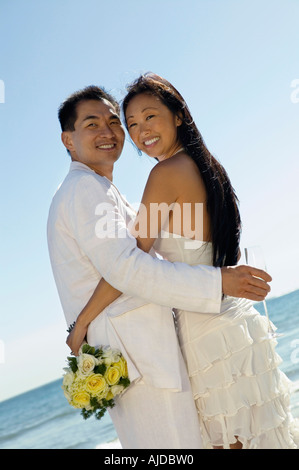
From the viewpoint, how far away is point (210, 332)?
3389 millimetres

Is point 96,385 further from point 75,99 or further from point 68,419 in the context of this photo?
point 68,419

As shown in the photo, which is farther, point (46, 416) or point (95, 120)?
point (46, 416)

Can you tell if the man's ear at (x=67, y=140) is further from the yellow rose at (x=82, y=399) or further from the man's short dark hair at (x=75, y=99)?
the yellow rose at (x=82, y=399)

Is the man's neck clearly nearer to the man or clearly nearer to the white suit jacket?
the white suit jacket

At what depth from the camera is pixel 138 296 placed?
10.3 feet

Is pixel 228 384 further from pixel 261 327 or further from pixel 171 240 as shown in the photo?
pixel 171 240

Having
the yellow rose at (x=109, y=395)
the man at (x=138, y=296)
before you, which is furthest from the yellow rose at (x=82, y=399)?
the man at (x=138, y=296)

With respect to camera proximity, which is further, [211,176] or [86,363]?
[211,176]

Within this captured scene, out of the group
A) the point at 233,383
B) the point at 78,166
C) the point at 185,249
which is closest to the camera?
the point at 233,383

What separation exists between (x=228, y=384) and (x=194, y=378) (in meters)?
0.20

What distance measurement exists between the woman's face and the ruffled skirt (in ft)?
3.67

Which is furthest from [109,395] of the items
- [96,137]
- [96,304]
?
[96,137]

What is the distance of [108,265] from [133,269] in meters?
0.14
